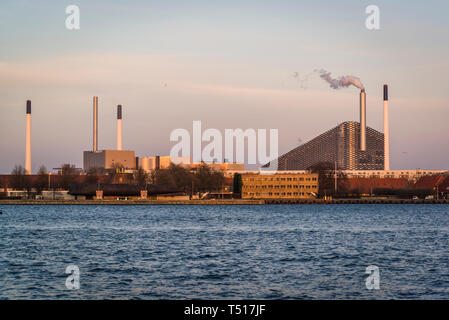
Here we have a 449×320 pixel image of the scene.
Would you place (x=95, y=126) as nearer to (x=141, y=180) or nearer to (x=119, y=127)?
(x=119, y=127)

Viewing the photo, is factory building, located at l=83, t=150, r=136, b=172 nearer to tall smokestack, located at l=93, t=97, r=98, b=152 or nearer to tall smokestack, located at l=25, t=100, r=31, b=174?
tall smokestack, located at l=93, t=97, r=98, b=152

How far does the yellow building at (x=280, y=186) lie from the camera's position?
402ft

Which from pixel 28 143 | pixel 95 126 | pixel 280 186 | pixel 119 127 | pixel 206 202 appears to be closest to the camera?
pixel 206 202

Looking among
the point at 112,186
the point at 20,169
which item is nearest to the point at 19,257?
the point at 112,186

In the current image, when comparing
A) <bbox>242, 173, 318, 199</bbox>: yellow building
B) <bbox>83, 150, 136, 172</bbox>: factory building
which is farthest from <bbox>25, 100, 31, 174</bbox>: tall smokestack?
<bbox>242, 173, 318, 199</bbox>: yellow building

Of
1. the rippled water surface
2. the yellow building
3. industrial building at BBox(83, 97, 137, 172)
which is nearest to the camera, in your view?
the rippled water surface

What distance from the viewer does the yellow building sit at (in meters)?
123

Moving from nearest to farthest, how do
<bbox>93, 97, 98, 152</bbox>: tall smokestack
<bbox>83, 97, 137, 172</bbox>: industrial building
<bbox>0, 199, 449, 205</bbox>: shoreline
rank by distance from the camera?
<bbox>0, 199, 449, 205</bbox>: shoreline
<bbox>93, 97, 98, 152</bbox>: tall smokestack
<bbox>83, 97, 137, 172</bbox>: industrial building

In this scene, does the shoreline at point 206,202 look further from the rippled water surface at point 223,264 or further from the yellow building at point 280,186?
the rippled water surface at point 223,264

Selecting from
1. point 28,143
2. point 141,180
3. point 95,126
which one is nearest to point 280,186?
point 141,180

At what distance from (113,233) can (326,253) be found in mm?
16763

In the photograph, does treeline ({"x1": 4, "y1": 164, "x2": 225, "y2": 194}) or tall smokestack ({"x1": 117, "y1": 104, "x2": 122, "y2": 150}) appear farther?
tall smokestack ({"x1": 117, "y1": 104, "x2": 122, "y2": 150})

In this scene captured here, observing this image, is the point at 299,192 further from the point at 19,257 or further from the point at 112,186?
the point at 19,257

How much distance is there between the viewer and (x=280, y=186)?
4875 inches
